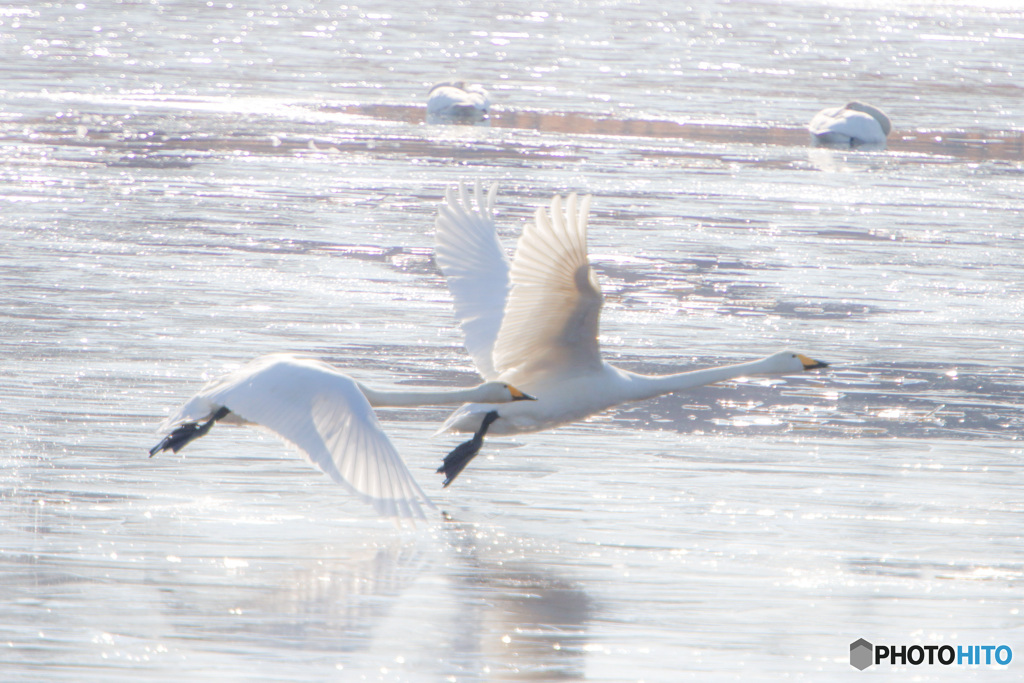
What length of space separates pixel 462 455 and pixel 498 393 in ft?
0.90

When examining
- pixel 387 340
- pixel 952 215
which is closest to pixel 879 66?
pixel 952 215

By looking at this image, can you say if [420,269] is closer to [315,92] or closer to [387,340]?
[387,340]

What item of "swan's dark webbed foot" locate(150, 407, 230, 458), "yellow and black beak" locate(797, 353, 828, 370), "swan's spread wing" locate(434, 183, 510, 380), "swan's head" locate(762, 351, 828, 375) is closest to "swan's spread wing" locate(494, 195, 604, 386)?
"swan's spread wing" locate(434, 183, 510, 380)

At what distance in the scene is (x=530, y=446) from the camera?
20.1ft

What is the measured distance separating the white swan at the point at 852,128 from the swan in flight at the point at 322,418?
43.0ft

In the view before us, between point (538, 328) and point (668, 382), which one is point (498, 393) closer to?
point (538, 328)

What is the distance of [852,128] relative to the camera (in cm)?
1675

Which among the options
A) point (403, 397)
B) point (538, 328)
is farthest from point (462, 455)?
point (538, 328)

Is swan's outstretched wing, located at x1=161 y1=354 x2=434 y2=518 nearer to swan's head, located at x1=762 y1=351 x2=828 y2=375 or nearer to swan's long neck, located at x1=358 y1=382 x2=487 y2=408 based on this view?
swan's long neck, located at x1=358 y1=382 x2=487 y2=408

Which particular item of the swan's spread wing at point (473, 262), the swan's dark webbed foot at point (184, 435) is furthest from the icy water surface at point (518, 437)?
the swan's spread wing at point (473, 262)

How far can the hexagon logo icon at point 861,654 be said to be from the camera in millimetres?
3984

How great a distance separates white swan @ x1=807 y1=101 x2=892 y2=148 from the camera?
16.8m

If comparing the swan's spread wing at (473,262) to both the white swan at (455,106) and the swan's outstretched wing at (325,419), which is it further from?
the white swan at (455,106)

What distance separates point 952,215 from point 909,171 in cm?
291
